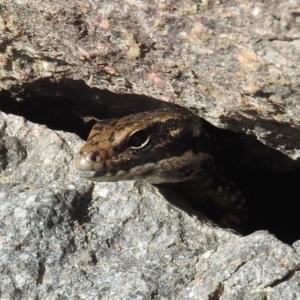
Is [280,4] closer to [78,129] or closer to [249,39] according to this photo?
[249,39]

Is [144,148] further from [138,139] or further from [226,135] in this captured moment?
[226,135]

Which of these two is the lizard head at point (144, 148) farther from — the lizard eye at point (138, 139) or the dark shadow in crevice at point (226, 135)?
the dark shadow in crevice at point (226, 135)

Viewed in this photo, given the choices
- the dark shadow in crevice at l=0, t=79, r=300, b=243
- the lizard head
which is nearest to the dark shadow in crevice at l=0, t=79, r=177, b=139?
the dark shadow in crevice at l=0, t=79, r=300, b=243

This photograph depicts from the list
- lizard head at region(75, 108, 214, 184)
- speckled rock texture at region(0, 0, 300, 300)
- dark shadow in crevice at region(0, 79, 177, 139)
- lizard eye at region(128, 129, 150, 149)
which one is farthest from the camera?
dark shadow in crevice at region(0, 79, 177, 139)

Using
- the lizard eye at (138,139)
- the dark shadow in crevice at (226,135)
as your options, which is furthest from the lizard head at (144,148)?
the dark shadow in crevice at (226,135)

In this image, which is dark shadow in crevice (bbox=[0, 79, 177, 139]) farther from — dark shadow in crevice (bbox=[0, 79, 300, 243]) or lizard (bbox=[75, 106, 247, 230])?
lizard (bbox=[75, 106, 247, 230])

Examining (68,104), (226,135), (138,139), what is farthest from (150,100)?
(226,135)
